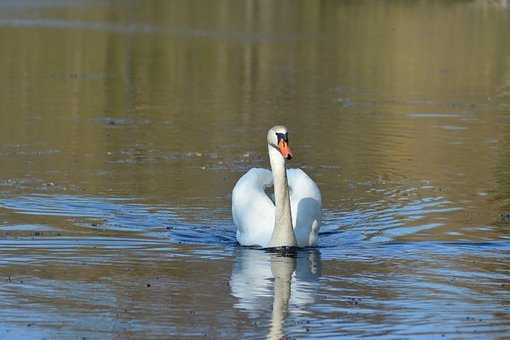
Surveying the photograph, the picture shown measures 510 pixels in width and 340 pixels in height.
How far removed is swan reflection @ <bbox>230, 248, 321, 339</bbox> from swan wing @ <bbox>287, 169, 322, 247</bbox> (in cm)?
18

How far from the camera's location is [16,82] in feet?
93.3

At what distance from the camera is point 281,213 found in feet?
40.7

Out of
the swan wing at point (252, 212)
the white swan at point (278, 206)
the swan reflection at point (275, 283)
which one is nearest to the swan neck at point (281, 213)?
the white swan at point (278, 206)

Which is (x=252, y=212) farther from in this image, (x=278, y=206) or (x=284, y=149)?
(x=284, y=149)

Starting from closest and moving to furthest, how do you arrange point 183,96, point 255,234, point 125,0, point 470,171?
point 255,234, point 470,171, point 183,96, point 125,0

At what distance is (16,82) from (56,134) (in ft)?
27.1

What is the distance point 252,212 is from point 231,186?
2940mm

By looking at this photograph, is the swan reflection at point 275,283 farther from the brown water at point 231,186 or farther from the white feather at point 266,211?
the white feather at point 266,211

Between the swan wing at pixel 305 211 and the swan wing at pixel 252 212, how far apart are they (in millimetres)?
237

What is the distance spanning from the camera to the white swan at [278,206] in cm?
1245

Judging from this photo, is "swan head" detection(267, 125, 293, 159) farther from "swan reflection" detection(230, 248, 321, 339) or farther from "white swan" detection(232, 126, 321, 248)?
"swan reflection" detection(230, 248, 321, 339)

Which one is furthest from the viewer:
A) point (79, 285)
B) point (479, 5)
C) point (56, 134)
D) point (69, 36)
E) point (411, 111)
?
point (479, 5)

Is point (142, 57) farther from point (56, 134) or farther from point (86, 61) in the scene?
point (56, 134)

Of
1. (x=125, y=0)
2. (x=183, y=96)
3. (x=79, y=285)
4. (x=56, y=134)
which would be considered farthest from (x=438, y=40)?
(x=79, y=285)
